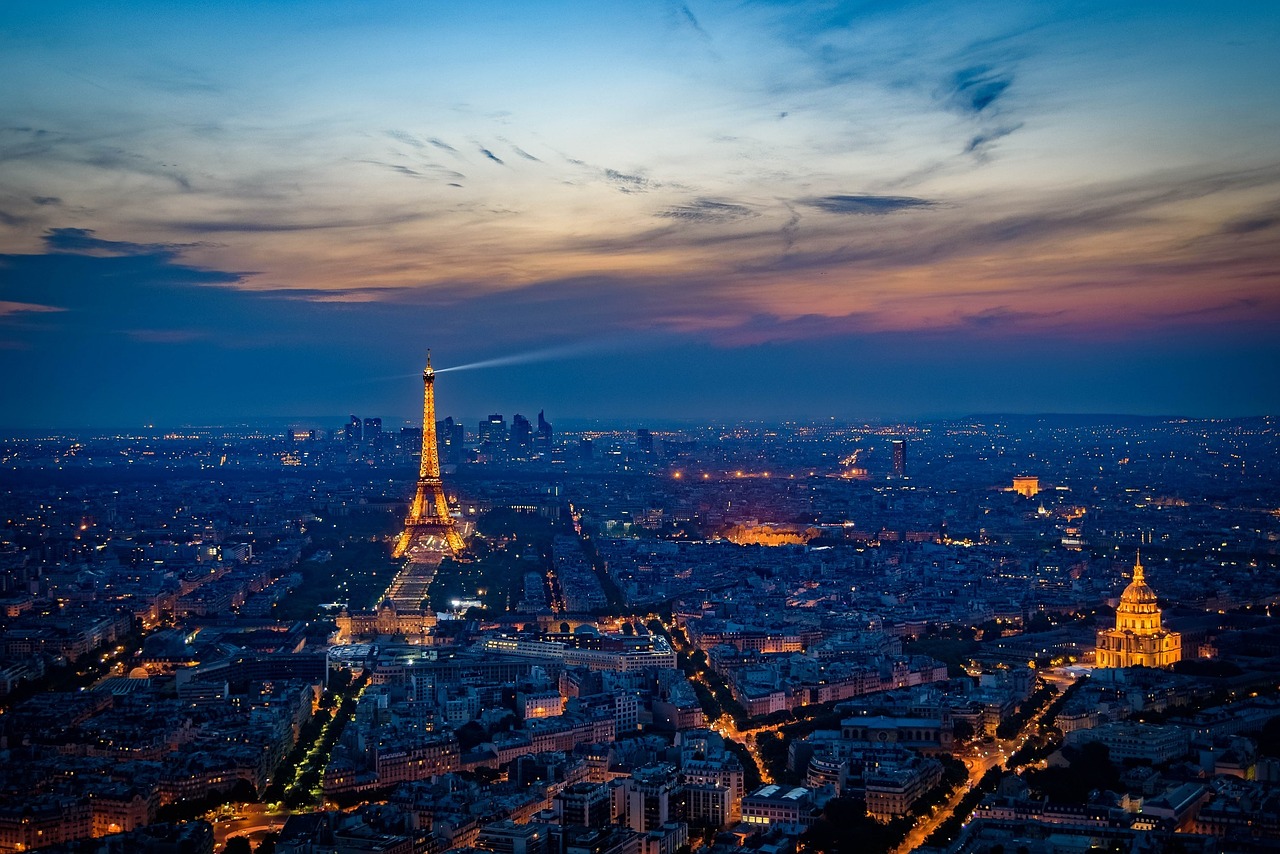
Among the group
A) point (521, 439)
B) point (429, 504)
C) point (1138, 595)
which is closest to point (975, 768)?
point (1138, 595)

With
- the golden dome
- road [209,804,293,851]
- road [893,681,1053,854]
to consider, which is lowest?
road [893,681,1053,854]

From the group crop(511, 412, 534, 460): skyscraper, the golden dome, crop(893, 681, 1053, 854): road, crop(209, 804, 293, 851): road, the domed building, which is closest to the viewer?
crop(209, 804, 293, 851): road

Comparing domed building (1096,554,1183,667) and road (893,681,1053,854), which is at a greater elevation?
domed building (1096,554,1183,667)

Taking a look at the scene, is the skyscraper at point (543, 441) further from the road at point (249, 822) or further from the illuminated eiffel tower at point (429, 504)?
the road at point (249, 822)

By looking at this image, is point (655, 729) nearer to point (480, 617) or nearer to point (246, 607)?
point (480, 617)

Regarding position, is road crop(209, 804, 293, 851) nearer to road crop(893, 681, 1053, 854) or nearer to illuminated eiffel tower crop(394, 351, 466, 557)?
road crop(893, 681, 1053, 854)

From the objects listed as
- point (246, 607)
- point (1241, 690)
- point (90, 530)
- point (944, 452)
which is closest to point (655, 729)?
point (1241, 690)

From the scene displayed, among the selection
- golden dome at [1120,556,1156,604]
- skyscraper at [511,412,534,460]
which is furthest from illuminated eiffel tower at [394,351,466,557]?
skyscraper at [511,412,534,460]

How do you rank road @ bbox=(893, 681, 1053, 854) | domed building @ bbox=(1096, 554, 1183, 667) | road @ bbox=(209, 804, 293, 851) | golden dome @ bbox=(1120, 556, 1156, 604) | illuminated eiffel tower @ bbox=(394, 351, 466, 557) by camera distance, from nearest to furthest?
road @ bbox=(209, 804, 293, 851) → road @ bbox=(893, 681, 1053, 854) → domed building @ bbox=(1096, 554, 1183, 667) → golden dome @ bbox=(1120, 556, 1156, 604) → illuminated eiffel tower @ bbox=(394, 351, 466, 557)
